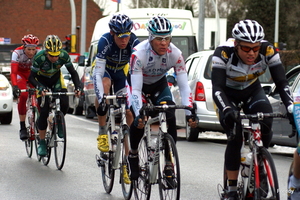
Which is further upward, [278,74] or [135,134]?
[278,74]

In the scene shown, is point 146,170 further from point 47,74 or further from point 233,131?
point 47,74

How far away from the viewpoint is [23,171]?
32.2 feet

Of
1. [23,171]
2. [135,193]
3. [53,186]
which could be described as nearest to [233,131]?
Result: [135,193]

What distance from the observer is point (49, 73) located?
34.2 feet

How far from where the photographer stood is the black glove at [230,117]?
5.47 m

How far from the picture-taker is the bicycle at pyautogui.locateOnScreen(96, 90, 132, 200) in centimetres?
768

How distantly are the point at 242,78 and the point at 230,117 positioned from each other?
716mm

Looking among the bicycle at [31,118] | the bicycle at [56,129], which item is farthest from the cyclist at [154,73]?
the bicycle at [31,118]

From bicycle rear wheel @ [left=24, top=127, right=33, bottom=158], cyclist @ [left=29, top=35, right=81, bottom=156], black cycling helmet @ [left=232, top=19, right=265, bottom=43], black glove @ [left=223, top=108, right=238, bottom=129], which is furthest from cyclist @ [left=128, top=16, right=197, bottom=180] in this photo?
bicycle rear wheel @ [left=24, top=127, right=33, bottom=158]

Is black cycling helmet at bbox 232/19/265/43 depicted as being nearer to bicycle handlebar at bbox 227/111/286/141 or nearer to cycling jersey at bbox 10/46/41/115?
bicycle handlebar at bbox 227/111/286/141

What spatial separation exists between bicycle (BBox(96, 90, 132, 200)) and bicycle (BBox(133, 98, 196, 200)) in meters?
0.66

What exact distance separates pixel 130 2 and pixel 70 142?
55164 mm

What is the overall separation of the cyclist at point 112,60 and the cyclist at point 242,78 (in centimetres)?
195

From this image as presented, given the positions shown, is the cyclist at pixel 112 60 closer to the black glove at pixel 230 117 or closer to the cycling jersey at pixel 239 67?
the cycling jersey at pixel 239 67
